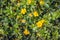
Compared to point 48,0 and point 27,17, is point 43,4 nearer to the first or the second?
point 48,0

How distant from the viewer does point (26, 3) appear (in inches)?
116

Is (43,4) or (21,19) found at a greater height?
(43,4)

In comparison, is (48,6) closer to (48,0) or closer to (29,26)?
(48,0)

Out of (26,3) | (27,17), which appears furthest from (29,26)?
(26,3)

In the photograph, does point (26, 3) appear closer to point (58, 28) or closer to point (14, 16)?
point (14, 16)

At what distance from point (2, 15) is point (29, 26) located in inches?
16.4

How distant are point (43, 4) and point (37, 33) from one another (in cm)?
42

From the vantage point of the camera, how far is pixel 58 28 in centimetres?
299

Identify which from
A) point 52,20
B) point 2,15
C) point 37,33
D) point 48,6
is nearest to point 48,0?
point 48,6

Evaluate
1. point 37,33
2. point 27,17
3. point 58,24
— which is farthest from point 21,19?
point 58,24

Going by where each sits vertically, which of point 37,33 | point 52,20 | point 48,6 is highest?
point 48,6

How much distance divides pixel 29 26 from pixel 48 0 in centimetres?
45

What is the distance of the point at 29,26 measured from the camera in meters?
3.01

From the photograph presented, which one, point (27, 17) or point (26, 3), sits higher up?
point (26, 3)
